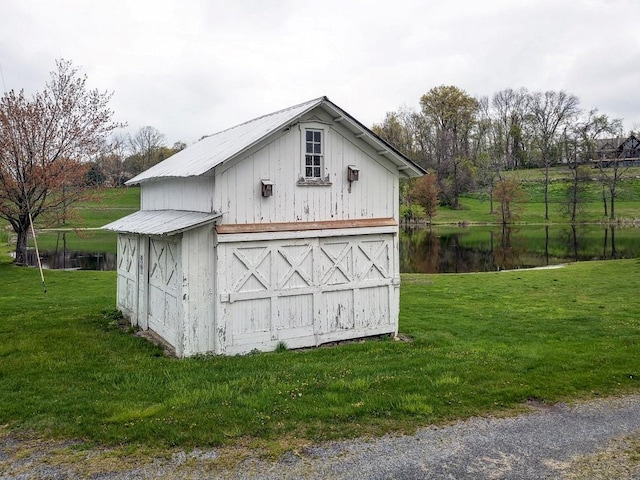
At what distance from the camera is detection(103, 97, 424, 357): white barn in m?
11.3

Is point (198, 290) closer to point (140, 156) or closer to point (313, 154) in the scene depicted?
point (313, 154)

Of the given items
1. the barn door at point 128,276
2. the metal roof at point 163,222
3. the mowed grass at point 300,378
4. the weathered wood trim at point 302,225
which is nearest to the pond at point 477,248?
the mowed grass at point 300,378

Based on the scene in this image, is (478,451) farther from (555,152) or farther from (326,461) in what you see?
(555,152)

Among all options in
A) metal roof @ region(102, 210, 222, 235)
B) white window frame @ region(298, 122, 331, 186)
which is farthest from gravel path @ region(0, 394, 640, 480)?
white window frame @ region(298, 122, 331, 186)

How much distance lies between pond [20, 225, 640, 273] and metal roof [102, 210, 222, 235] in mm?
19010

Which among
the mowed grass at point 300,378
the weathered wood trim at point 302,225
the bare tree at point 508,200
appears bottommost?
the mowed grass at point 300,378

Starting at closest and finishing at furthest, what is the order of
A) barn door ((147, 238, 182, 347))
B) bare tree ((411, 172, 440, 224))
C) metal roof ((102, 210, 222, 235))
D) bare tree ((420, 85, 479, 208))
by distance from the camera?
metal roof ((102, 210, 222, 235)), barn door ((147, 238, 182, 347)), bare tree ((411, 172, 440, 224)), bare tree ((420, 85, 479, 208))

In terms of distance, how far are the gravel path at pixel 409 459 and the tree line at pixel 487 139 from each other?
58.5 metres

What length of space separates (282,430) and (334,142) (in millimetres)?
7316

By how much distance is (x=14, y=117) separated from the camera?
27.1 m

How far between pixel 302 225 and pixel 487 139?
86.9m

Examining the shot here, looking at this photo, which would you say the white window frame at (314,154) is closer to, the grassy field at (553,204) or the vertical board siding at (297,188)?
the vertical board siding at (297,188)

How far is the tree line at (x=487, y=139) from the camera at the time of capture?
7350 centimetres

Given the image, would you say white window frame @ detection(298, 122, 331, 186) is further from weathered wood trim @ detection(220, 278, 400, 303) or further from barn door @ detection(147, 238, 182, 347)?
barn door @ detection(147, 238, 182, 347)
